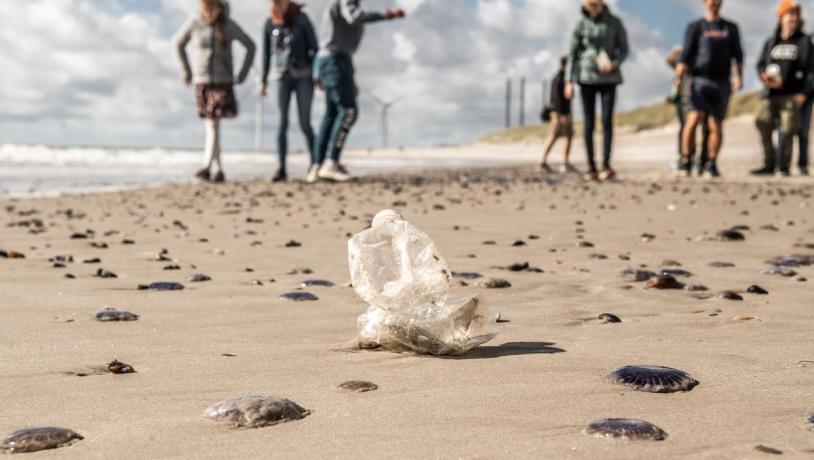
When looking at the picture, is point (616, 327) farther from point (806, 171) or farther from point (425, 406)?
point (806, 171)

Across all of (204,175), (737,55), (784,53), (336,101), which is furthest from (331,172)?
(784,53)

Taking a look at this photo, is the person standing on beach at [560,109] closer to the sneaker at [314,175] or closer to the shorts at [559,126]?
the shorts at [559,126]

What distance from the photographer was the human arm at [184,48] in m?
11.0

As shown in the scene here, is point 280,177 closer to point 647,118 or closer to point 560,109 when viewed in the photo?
point 560,109

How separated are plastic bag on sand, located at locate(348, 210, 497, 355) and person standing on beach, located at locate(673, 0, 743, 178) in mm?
9425

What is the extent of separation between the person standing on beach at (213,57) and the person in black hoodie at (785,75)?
7.19 meters

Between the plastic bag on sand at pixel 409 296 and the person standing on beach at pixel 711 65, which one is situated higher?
the person standing on beach at pixel 711 65

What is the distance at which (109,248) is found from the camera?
5309mm

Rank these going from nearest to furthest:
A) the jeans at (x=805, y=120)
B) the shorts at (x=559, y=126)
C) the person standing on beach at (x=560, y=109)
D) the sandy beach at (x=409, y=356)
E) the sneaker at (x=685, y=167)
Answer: the sandy beach at (x=409, y=356)
the sneaker at (x=685, y=167)
the jeans at (x=805, y=120)
the person standing on beach at (x=560, y=109)
the shorts at (x=559, y=126)


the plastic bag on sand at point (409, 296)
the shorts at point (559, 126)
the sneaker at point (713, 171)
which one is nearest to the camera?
Answer: the plastic bag on sand at point (409, 296)

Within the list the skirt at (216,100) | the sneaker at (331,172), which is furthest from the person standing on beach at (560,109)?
the skirt at (216,100)

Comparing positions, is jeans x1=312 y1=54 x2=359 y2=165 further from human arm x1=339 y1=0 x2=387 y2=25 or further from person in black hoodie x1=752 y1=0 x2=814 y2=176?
person in black hoodie x1=752 y1=0 x2=814 y2=176

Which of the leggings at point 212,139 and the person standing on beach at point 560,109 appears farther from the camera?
the person standing on beach at point 560,109

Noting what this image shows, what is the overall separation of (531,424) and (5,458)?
99cm
